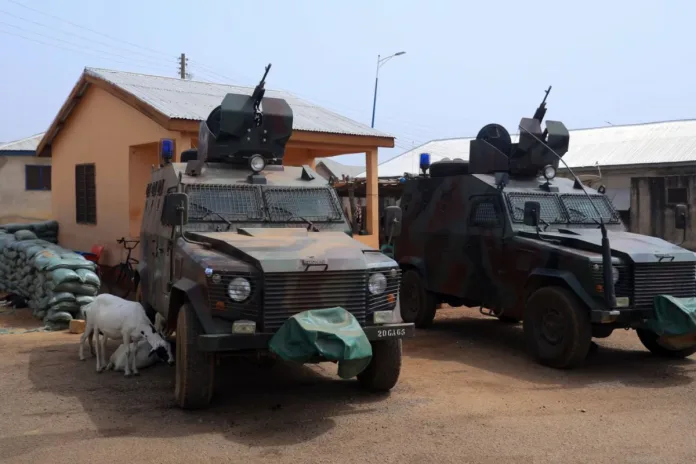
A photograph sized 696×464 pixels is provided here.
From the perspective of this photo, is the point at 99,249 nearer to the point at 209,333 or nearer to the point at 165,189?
the point at 165,189

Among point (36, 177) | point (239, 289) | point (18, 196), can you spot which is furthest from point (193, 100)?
point (36, 177)

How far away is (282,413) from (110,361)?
252 cm

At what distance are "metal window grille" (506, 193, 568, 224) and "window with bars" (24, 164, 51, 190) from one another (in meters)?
16.8

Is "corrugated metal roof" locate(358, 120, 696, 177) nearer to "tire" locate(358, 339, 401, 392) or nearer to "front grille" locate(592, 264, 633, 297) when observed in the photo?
"front grille" locate(592, 264, 633, 297)

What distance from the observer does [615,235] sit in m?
8.45

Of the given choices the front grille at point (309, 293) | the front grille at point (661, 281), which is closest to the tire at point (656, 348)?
the front grille at point (661, 281)

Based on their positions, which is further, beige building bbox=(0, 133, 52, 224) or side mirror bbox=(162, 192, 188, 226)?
beige building bbox=(0, 133, 52, 224)

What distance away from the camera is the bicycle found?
12.2m

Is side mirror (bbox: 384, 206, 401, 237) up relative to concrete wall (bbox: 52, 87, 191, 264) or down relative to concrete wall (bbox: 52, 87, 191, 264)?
down

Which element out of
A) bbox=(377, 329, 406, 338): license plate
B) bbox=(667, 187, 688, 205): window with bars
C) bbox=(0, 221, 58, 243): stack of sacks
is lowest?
bbox=(377, 329, 406, 338): license plate

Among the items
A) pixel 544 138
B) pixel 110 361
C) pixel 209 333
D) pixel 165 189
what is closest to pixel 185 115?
pixel 165 189

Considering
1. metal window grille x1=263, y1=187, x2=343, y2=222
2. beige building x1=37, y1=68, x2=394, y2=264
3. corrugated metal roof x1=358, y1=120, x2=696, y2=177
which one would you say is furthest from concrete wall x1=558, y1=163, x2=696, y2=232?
metal window grille x1=263, y1=187, x2=343, y2=222

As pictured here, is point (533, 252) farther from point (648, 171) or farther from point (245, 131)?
point (648, 171)

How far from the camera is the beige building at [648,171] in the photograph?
19703 mm
